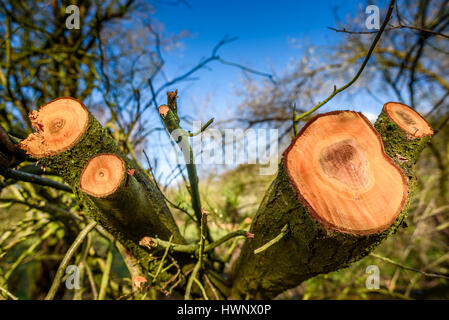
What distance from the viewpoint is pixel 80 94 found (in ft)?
12.7

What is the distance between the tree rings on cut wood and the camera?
968mm

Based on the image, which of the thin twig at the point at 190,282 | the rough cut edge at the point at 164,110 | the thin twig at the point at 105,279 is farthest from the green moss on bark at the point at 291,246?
the thin twig at the point at 105,279

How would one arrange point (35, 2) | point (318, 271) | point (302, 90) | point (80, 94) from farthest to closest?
point (302, 90) < point (80, 94) < point (35, 2) < point (318, 271)

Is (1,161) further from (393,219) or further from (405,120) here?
(405,120)

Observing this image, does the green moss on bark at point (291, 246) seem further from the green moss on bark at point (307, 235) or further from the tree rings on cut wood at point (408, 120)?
the tree rings on cut wood at point (408, 120)

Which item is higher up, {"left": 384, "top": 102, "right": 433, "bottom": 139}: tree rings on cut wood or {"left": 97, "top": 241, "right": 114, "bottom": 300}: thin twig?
{"left": 384, "top": 102, "right": 433, "bottom": 139}: tree rings on cut wood

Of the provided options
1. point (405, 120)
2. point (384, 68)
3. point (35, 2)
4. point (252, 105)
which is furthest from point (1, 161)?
point (384, 68)

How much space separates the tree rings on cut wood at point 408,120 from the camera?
97 centimetres

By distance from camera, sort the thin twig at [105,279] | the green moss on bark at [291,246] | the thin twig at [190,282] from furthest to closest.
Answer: the thin twig at [105,279]
the thin twig at [190,282]
the green moss on bark at [291,246]

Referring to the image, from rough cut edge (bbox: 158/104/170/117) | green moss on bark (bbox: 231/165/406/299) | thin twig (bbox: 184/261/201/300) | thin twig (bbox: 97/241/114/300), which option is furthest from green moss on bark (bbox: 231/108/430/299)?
thin twig (bbox: 97/241/114/300)

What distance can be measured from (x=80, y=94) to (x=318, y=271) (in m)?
4.41

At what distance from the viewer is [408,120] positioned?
101cm

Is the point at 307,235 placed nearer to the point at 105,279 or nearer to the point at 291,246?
the point at 291,246

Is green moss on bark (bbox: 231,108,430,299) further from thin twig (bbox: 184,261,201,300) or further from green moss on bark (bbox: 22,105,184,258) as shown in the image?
green moss on bark (bbox: 22,105,184,258)
